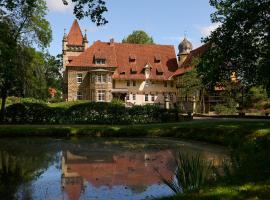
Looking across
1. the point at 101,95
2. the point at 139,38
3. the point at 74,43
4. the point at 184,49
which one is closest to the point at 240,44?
the point at 101,95

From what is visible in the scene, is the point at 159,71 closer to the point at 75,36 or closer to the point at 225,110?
the point at 75,36

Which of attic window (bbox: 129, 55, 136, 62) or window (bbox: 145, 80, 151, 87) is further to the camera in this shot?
attic window (bbox: 129, 55, 136, 62)

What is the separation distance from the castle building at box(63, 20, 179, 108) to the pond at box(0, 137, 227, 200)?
37.0 meters

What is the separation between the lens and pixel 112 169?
14625mm

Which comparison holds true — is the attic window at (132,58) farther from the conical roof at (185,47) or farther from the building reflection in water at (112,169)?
the building reflection in water at (112,169)

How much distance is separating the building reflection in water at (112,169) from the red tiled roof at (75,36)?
5573cm

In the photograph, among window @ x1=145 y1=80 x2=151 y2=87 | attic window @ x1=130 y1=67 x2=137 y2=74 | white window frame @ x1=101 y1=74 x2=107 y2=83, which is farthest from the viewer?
window @ x1=145 y1=80 x2=151 y2=87

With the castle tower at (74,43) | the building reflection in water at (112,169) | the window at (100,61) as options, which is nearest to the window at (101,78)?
the window at (100,61)

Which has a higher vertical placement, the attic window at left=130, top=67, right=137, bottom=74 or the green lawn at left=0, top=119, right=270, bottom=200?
the attic window at left=130, top=67, right=137, bottom=74

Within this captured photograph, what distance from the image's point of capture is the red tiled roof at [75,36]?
73188 millimetres

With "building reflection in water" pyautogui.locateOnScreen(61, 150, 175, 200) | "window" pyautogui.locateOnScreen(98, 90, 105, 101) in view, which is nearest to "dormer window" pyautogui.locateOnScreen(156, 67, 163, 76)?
"window" pyautogui.locateOnScreen(98, 90, 105, 101)

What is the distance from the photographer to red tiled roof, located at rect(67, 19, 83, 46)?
240 feet

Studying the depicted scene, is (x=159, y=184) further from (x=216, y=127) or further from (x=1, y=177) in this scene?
(x=216, y=127)

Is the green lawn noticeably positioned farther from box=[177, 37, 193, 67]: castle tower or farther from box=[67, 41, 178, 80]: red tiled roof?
box=[177, 37, 193, 67]: castle tower
